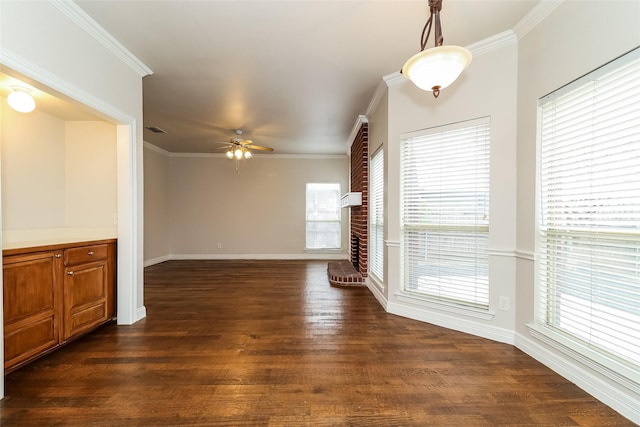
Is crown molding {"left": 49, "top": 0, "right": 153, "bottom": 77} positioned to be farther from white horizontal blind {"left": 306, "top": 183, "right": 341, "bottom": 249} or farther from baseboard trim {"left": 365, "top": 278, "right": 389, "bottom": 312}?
white horizontal blind {"left": 306, "top": 183, "right": 341, "bottom": 249}

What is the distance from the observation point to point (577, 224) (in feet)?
6.40

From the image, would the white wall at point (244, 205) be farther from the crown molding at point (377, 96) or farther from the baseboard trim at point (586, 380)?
the baseboard trim at point (586, 380)

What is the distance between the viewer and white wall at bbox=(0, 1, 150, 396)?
1.83 m

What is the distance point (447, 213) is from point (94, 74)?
3479mm

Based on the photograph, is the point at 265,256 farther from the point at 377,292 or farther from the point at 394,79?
the point at 394,79

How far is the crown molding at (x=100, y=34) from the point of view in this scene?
6.88 ft

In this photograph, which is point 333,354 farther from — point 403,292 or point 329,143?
point 329,143

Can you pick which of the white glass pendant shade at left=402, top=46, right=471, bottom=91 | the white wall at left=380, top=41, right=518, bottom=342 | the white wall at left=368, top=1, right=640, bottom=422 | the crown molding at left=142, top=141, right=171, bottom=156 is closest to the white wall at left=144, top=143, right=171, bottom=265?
the crown molding at left=142, top=141, right=171, bottom=156

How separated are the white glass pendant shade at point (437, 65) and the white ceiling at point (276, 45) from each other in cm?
78

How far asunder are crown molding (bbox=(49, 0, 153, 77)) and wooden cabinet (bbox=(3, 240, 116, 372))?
1783mm

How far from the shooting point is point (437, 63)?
1605 mm

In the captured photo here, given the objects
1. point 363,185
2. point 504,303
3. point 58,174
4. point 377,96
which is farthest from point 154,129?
point 504,303

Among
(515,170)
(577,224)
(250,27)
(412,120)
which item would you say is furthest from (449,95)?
(250,27)

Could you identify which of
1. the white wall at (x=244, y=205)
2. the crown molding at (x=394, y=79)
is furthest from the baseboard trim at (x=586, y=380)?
the white wall at (x=244, y=205)
